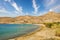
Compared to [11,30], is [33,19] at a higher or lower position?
higher

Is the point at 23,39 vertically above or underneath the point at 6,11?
underneath

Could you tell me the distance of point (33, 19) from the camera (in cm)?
278

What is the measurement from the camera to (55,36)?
264cm

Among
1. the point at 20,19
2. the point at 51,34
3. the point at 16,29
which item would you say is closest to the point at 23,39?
the point at 16,29

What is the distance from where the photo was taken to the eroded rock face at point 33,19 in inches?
107

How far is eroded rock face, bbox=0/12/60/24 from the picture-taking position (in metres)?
2.72

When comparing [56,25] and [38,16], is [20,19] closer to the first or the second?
[38,16]

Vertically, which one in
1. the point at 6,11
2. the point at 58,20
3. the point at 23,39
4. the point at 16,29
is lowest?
the point at 23,39

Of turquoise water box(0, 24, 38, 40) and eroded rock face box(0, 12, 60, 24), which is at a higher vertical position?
eroded rock face box(0, 12, 60, 24)

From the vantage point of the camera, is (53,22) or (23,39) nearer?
(23,39)

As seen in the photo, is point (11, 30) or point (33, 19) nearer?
point (11, 30)

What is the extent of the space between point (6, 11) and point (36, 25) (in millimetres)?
714

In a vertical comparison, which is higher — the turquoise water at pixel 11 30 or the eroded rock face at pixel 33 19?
the eroded rock face at pixel 33 19

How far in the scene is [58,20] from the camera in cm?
279
